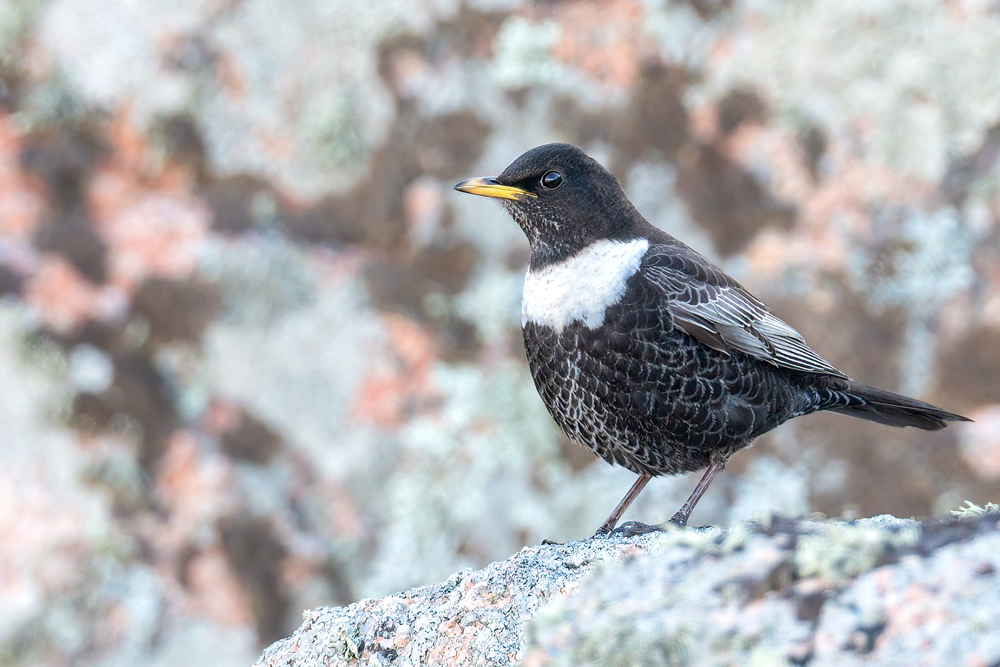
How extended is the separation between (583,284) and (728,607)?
1.79 metres

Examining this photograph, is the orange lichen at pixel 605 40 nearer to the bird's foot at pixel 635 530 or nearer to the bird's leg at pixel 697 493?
the bird's leg at pixel 697 493

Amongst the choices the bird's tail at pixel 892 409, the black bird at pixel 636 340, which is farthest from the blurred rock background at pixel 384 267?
the black bird at pixel 636 340

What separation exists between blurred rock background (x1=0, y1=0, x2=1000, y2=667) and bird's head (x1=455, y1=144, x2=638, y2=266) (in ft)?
8.11

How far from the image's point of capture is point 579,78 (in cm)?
658

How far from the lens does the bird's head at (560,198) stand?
12.8 ft

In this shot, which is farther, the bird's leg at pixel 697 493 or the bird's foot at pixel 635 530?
the bird's leg at pixel 697 493

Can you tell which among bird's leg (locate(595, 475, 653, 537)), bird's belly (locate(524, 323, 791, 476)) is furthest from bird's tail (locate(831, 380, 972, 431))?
bird's leg (locate(595, 475, 653, 537))

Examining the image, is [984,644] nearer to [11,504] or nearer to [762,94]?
[762,94]

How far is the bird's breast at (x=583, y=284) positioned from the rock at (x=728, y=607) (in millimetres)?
1054

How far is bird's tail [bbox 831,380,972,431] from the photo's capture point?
4223mm

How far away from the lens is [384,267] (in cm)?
659

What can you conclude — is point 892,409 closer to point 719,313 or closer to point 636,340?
point 719,313

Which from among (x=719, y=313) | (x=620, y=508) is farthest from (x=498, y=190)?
(x=620, y=508)

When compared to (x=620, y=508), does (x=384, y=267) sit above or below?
above
